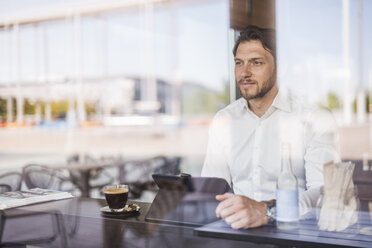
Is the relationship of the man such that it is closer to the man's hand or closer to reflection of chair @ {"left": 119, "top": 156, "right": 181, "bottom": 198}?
the man's hand

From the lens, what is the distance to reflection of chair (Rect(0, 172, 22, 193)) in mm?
3695

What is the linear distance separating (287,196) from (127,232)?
2.08 ft

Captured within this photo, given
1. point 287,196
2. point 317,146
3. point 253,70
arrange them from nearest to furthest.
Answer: point 287,196 → point 317,146 → point 253,70

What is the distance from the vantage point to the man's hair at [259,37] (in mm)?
2533

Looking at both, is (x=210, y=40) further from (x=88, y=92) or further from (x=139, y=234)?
(x=88, y=92)

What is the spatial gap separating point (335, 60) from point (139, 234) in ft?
8.48

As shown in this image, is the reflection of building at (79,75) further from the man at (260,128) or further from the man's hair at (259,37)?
the man at (260,128)

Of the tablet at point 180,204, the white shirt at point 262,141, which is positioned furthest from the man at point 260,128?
the tablet at point 180,204

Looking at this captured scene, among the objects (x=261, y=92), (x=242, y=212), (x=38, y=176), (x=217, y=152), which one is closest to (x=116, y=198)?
(x=242, y=212)

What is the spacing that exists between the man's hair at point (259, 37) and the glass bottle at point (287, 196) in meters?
1.09

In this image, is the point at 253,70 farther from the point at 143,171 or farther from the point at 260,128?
the point at 143,171

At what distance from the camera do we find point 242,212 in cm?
153

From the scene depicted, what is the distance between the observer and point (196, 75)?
6.22 meters

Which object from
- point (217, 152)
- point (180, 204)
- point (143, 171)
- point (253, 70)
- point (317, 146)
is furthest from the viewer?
point (143, 171)
